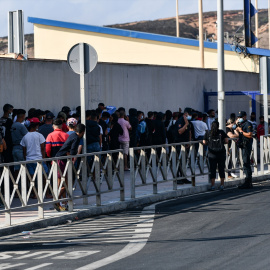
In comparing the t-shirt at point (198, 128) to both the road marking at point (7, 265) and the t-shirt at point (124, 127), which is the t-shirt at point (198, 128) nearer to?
the t-shirt at point (124, 127)

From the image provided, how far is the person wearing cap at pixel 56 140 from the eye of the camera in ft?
49.7

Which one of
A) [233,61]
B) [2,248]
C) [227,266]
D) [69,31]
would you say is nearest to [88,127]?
[2,248]

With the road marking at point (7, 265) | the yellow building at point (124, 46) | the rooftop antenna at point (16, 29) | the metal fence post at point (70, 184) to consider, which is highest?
the yellow building at point (124, 46)

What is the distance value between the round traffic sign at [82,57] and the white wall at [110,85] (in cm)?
526

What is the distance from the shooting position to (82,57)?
1499 cm

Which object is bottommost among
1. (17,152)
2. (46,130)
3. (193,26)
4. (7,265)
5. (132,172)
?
(7,265)

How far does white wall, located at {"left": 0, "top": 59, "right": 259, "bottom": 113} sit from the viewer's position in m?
20.8

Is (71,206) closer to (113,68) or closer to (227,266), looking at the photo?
(227,266)

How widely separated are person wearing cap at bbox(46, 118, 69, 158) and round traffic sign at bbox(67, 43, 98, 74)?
1090mm

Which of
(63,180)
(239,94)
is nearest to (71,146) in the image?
(63,180)

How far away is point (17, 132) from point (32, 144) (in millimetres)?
564

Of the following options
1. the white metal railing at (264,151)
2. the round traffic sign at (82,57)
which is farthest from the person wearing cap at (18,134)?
the white metal railing at (264,151)

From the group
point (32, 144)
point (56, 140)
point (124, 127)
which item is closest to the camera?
point (56, 140)

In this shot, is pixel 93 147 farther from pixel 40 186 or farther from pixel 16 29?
pixel 16 29
